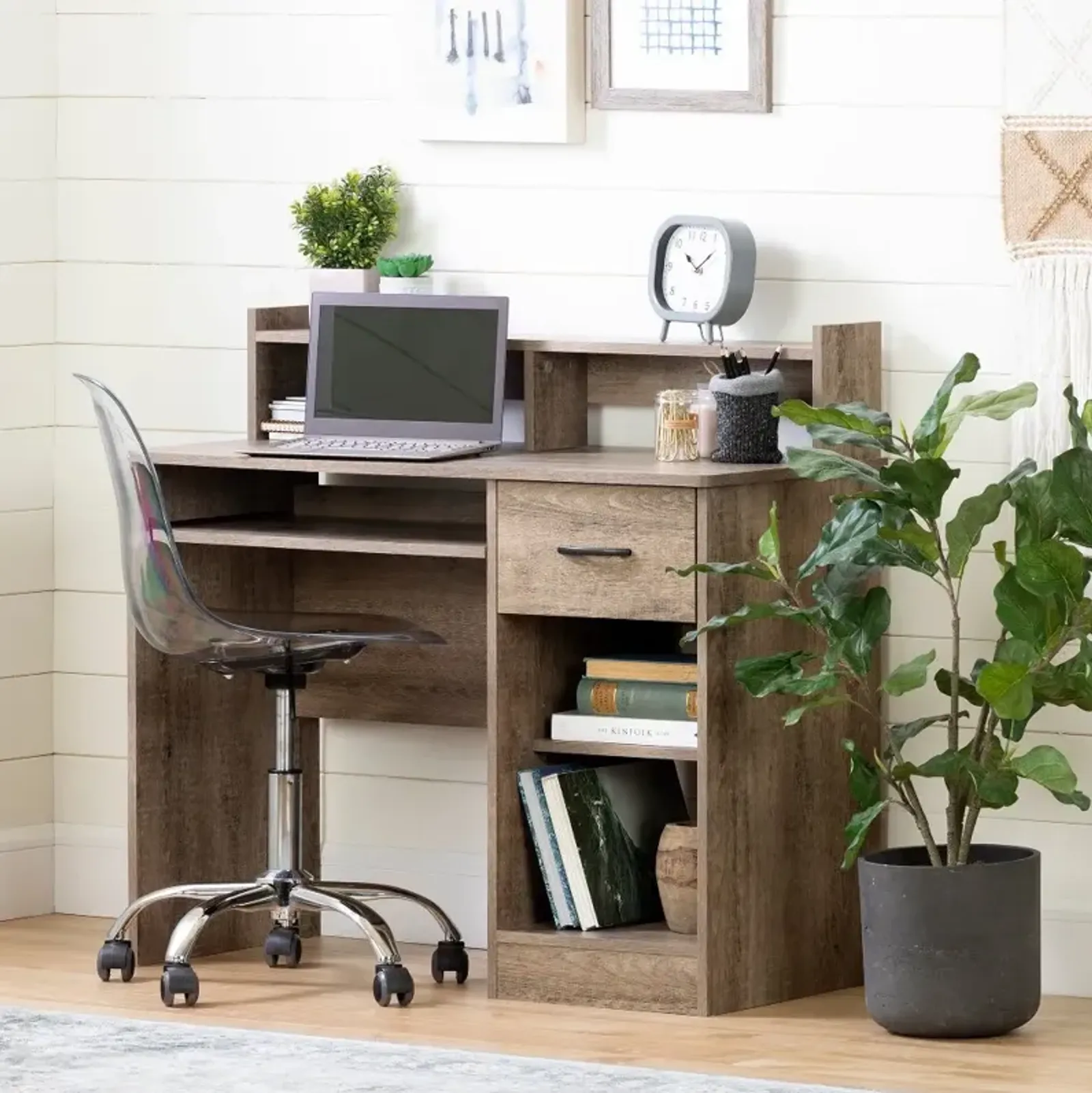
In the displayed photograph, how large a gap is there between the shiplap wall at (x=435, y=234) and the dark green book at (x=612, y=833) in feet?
1.41

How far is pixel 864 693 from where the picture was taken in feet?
14.0

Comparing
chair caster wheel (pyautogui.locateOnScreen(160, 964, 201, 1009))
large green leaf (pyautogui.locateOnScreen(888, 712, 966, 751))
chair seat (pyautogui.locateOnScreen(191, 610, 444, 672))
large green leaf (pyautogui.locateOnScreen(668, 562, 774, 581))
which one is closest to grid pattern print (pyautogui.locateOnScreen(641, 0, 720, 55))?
large green leaf (pyautogui.locateOnScreen(668, 562, 774, 581))

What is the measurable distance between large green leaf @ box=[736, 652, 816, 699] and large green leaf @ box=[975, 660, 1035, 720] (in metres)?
0.29

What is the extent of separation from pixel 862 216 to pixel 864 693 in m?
0.78

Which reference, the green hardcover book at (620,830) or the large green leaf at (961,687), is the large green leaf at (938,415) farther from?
the green hardcover book at (620,830)

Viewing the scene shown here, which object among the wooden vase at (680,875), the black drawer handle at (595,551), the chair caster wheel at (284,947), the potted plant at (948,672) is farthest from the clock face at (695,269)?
the chair caster wheel at (284,947)

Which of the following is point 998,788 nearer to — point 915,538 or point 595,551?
point 915,538

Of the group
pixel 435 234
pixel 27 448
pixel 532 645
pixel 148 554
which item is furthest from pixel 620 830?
pixel 27 448

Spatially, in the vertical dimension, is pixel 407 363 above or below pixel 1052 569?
above

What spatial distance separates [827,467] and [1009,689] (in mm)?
417

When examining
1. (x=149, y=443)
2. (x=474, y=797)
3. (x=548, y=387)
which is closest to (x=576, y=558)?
(x=548, y=387)

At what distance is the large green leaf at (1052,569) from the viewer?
3832mm

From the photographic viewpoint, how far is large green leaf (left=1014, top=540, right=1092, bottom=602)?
3832 millimetres

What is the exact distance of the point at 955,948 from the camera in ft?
13.1
